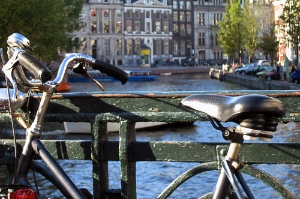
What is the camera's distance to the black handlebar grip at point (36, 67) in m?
3.22

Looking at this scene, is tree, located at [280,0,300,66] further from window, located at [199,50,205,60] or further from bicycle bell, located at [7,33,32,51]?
window, located at [199,50,205,60]

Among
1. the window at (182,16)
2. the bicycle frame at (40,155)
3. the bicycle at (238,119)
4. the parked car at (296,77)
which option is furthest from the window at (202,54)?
the bicycle at (238,119)

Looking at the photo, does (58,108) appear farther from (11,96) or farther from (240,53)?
(240,53)

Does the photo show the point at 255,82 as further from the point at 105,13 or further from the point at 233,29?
the point at 105,13

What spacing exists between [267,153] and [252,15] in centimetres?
6703

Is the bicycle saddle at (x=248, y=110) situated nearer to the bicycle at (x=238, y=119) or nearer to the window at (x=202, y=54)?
the bicycle at (x=238, y=119)

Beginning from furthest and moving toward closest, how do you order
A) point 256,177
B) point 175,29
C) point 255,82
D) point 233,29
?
point 175,29 < point 233,29 < point 255,82 < point 256,177

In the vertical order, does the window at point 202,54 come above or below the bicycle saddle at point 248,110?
below

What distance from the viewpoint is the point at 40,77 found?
3.22 meters

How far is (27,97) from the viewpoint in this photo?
377 cm

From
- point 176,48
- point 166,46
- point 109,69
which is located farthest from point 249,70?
point 109,69

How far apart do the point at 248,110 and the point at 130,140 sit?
136 centimetres

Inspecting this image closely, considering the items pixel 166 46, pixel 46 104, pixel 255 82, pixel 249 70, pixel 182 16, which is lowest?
pixel 166 46

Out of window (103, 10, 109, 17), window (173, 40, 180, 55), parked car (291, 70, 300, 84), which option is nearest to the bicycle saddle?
parked car (291, 70, 300, 84)
